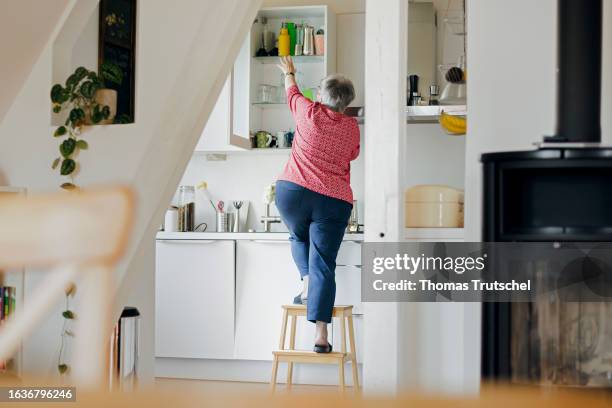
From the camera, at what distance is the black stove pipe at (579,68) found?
11.5ft

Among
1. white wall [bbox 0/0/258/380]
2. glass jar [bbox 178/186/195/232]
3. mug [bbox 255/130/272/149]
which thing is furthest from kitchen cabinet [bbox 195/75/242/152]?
white wall [bbox 0/0/258/380]

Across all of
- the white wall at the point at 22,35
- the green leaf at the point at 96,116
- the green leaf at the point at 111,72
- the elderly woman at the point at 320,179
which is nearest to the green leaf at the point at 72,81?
the green leaf at the point at 96,116

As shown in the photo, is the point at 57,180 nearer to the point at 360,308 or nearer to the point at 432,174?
the point at 360,308

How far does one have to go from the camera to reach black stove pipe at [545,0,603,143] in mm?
3512

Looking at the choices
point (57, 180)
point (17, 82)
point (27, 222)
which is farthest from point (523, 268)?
point (27, 222)

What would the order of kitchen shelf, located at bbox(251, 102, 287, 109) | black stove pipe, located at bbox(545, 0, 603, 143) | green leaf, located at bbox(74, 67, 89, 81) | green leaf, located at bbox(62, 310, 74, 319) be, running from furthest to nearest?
1. kitchen shelf, located at bbox(251, 102, 287, 109)
2. green leaf, located at bbox(74, 67, 89, 81)
3. green leaf, located at bbox(62, 310, 74, 319)
4. black stove pipe, located at bbox(545, 0, 603, 143)

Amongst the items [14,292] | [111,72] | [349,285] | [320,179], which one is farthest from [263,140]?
[14,292]

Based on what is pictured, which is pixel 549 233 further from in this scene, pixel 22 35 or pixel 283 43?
pixel 283 43

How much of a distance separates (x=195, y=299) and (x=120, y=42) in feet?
5.69

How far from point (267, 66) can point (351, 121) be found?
1464mm

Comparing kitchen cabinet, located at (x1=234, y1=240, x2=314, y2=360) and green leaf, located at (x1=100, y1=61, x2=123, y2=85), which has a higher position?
green leaf, located at (x1=100, y1=61, x2=123, y2=85)

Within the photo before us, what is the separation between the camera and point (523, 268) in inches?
132

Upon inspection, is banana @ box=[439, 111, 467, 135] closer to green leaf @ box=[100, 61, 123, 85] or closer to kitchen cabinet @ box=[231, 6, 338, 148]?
green leaf @ box=[100, 61, 123, 85]

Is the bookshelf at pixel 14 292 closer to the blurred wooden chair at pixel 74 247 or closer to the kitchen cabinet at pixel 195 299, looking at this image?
the kitchen cabinet at pixel 195 299
